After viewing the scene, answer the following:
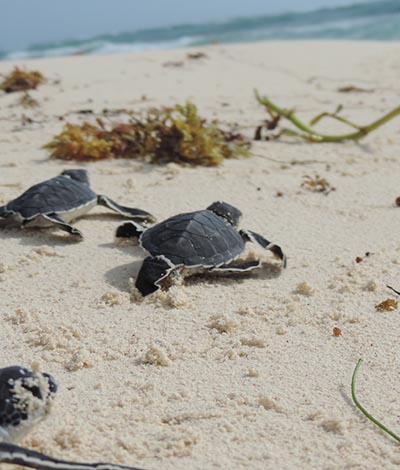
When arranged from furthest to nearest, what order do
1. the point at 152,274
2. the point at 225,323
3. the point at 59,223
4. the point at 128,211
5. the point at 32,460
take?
the point at 128,211
the point at 59,223
the point at 152,274
the point at 225,323
the point at 32,460

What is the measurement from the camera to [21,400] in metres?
1.75

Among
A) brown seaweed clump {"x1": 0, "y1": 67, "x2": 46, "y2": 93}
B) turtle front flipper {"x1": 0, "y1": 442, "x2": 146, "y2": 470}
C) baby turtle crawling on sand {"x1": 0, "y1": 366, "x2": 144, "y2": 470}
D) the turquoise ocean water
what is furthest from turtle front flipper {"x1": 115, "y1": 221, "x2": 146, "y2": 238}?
the turquoise ocean water

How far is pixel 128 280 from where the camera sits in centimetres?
308

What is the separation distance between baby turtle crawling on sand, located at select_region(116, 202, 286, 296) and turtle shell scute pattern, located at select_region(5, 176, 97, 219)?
58 centimetres

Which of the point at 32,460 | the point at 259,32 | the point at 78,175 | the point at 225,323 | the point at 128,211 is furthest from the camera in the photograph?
the point at 259,32

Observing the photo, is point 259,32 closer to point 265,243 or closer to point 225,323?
point 265,243

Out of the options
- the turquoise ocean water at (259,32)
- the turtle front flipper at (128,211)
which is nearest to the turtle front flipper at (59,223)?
the turtle front flipper at (128,211)

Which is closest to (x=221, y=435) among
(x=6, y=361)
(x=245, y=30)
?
(x=6, y=361)

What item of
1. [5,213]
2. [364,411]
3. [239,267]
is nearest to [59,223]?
[5,213]

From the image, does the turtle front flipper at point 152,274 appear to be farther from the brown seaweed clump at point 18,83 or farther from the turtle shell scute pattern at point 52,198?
the brown seaweed clump at point 18,83

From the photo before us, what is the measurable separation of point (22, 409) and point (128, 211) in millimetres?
2166

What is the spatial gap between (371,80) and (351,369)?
680 cm

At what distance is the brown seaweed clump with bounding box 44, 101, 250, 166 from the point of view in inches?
195

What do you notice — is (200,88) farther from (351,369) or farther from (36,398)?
(36,398)
